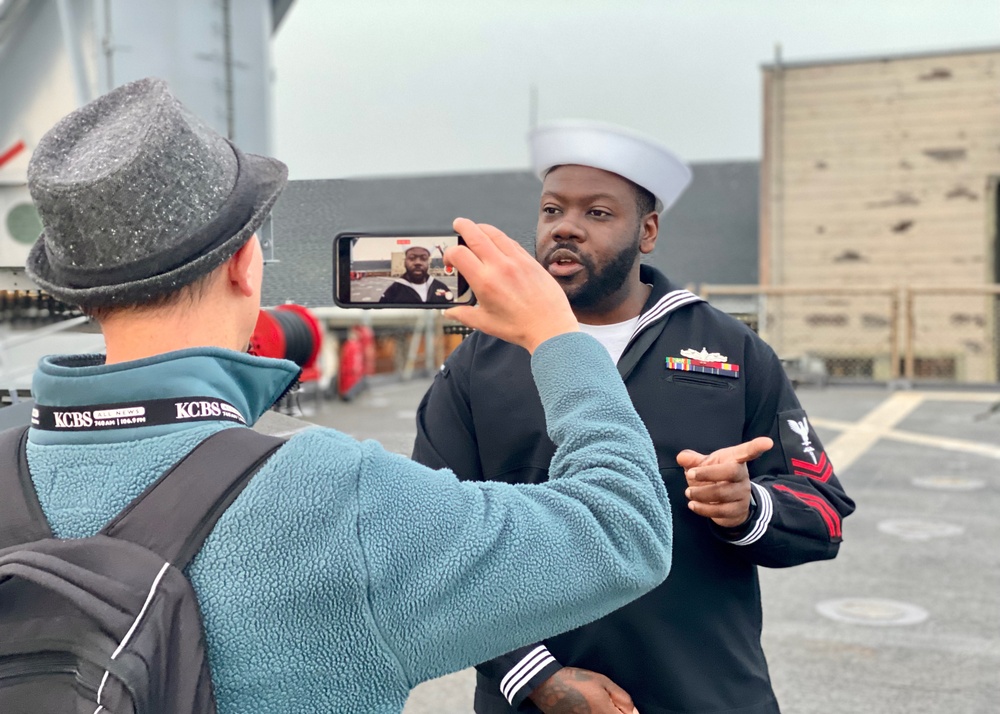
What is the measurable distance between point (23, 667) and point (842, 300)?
20250 mm

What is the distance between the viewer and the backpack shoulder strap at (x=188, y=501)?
100 centimetres

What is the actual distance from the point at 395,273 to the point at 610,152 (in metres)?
0.70

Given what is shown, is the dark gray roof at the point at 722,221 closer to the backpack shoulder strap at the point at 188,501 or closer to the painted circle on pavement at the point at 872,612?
the painted circle on pavement at the point at 872,612

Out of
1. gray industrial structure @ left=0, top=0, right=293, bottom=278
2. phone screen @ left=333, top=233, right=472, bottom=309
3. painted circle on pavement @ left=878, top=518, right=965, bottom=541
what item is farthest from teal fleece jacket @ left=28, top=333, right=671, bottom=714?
painted circle on pavement @ left=878, top=518, right=965, bottom=541

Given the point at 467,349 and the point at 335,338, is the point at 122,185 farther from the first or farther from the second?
the point at 335,338

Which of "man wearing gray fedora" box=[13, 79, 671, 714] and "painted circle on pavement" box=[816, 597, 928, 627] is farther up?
"man wearing gray fedora" box=[13, 79, 671, 714]

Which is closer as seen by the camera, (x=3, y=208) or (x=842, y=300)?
(x=3, y=208)

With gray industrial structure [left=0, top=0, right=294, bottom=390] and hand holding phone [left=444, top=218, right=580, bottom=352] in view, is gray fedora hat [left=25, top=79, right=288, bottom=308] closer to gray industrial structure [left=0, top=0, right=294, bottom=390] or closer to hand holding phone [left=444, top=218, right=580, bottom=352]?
hand holding phone [left=444, top=218, right=580, bottom=352]

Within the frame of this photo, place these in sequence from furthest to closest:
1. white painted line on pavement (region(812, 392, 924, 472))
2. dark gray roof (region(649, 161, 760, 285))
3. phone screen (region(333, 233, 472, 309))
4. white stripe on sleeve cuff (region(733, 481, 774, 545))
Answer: dark gray roof (region(649, 161, 760, 285)) → white painted line on pavement (region(812, 392, 924, 472)) → white stripe on sleeve cuff (region(733, 481, 774, 545)) → phone screen (region(333, 233, 472, 309))

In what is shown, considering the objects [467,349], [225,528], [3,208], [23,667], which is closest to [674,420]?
[467,349]

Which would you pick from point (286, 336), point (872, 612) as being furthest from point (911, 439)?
point (286, 336)

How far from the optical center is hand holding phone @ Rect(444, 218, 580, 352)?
3.99 ft

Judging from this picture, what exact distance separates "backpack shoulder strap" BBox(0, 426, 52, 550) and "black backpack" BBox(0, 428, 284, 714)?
0.9 inches

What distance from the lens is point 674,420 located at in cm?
203
